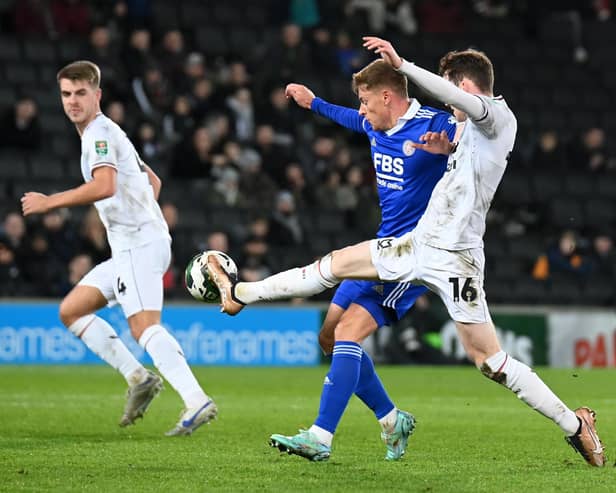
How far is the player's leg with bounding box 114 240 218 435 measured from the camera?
330 inches

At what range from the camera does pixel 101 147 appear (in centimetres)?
833

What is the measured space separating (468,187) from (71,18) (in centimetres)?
1332

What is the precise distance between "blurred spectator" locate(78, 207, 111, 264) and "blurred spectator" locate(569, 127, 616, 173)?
333 inches

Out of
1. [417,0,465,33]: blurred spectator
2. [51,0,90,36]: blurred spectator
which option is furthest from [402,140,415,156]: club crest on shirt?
[417,0,465,33]: blurred spectator

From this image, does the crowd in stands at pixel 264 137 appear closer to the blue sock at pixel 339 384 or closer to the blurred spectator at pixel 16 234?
the blurred spectator at pixel 16 234

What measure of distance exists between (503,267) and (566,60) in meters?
5.01

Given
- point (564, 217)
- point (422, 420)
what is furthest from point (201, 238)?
point (422, 420)

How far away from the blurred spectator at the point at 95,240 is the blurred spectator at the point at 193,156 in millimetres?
2236

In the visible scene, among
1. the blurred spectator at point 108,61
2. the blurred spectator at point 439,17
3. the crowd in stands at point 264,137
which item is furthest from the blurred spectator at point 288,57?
the blurred spectator at point 439,17

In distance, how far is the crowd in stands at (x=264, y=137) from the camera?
1753 centimetres

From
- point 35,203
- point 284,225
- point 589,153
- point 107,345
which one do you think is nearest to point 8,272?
A: point 284,225

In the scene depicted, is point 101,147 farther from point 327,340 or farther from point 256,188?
point 256,188

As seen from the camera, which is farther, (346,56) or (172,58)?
(346,56)

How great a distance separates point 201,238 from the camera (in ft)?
57.9
